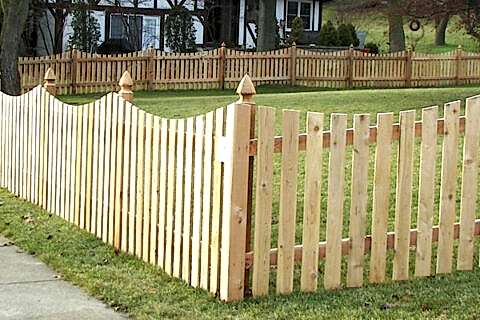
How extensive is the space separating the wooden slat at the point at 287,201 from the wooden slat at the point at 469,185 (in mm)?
1590

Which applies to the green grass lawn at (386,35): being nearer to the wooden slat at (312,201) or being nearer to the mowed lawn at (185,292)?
the mowed lawn at (185,292)

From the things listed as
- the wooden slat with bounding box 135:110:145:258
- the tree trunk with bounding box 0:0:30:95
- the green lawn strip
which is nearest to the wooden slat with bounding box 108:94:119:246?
the green lawn strip

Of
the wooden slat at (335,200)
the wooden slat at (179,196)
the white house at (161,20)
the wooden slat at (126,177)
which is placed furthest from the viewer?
the white house at (161,20)

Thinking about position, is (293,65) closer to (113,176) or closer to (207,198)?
(113,176)

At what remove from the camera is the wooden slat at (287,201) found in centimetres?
657

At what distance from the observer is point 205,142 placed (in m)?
6.70

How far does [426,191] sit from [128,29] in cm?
3447

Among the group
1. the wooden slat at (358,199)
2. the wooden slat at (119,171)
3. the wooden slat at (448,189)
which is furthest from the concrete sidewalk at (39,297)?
the wooden slat at (448,189)

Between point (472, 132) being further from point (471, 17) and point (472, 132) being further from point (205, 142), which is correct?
point (471, 17)

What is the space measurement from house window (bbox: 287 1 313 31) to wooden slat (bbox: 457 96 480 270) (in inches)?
1601

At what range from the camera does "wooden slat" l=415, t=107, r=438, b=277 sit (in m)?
7.13

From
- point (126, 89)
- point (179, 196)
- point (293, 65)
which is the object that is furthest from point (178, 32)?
point (179, 196)

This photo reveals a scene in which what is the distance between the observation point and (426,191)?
718 cm

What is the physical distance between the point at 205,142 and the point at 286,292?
1.20 meters
